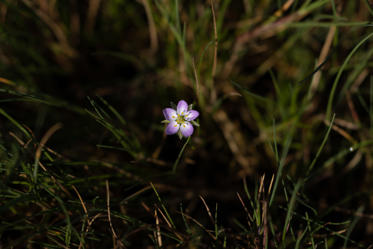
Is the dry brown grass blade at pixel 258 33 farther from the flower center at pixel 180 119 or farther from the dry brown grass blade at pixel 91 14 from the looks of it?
the dry brown grass blade at pixel 91 14

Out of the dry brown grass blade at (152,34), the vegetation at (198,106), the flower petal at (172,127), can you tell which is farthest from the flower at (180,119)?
the dry brown grass blade at (152,34)

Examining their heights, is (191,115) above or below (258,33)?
below

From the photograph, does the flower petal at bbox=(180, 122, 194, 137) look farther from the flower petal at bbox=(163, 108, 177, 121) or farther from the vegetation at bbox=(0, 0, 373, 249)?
the vegetation at bbox=(0, 0, 373, 249)

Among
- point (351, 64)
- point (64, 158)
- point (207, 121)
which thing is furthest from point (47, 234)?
point (351, 64)

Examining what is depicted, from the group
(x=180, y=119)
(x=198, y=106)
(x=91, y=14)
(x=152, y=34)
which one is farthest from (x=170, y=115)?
(x=91, y=14)

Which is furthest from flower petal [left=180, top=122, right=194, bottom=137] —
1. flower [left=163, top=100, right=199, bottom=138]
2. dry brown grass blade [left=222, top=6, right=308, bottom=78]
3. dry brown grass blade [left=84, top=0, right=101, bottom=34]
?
dry brown grass blade [left=84, top=0, right=101, bottom=34]

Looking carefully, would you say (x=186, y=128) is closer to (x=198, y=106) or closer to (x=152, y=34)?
(x=198, y=106)
